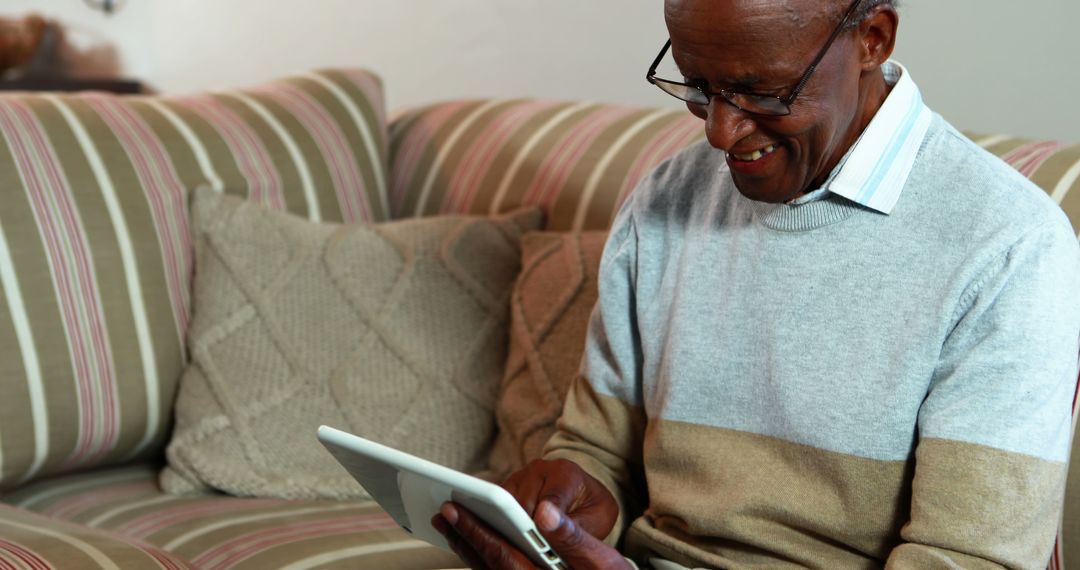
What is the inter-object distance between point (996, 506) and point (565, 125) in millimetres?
1035

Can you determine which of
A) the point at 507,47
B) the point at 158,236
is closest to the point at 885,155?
the point at 158,236

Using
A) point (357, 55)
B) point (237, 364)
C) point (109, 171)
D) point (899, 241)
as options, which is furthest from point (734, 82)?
point (357, 55)

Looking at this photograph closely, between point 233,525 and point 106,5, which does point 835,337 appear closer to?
point 233,525

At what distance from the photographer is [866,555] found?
1039mm

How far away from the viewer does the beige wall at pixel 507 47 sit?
1603mm

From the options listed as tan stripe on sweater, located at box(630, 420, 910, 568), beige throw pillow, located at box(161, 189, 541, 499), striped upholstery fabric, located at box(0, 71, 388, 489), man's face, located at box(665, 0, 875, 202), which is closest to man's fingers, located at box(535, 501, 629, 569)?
tan stripe on sweater, located at box(630, 420, 910, 568)

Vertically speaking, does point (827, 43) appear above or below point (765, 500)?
above

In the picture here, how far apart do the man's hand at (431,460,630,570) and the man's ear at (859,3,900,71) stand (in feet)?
1.52

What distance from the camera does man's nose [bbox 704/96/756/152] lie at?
1.01m

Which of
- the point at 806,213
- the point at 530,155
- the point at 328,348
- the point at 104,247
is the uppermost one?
the point at 806,213

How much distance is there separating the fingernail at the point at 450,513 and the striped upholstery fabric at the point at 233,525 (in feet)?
1.13

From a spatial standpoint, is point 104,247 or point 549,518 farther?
point 104,247

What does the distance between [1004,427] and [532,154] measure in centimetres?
101

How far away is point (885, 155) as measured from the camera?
102cm
